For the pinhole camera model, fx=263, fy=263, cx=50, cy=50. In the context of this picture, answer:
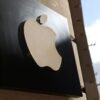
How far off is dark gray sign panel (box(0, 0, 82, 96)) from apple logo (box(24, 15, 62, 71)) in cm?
1

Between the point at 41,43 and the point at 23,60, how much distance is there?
0.59ft

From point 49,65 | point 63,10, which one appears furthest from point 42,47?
point 63,10

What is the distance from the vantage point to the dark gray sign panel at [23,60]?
727 mm

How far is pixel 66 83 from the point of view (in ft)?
3.46

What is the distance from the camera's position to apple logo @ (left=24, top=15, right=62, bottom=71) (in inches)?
34.9

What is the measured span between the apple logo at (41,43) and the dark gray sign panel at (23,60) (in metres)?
0.01

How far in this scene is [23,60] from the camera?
80 centimetres

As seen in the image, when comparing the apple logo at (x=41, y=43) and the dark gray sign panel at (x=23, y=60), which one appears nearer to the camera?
the dark gray sign panel at (x=23, y=60)

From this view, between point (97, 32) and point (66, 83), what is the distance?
130 centimetres

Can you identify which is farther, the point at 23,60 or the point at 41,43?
the point at 41,43

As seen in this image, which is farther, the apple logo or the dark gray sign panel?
the apple logo

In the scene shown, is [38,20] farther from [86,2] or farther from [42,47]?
[86,2]

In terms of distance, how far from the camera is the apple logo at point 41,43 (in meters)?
0.89

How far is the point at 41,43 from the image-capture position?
3.16ft
